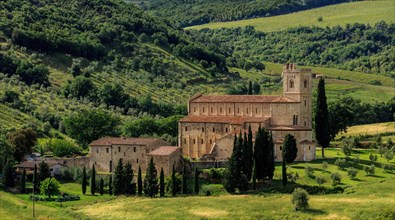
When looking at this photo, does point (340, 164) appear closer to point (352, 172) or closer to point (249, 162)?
point (352, 172)

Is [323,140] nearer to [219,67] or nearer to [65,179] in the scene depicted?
[65,179]

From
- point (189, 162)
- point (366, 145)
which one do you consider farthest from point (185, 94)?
point (189, 162)

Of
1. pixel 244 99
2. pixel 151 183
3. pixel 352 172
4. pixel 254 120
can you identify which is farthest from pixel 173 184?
pixel 244 99

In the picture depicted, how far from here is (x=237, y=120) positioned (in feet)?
336

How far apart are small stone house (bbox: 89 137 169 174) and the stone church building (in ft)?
26.8

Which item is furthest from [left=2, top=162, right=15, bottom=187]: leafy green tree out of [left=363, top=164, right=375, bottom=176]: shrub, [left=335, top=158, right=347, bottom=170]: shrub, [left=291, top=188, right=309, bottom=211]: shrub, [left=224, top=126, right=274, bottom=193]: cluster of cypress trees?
[left=363, top=164, right=375, bottom=176]: shrub

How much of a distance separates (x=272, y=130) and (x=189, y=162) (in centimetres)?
1238

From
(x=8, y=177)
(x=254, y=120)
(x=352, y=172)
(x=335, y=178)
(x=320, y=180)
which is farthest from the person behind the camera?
(x=254, y=120)

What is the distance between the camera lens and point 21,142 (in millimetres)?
101125

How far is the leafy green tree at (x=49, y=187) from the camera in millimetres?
85250

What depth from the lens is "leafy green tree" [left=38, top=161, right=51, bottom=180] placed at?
90.8m

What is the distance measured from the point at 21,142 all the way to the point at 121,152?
14844 millimetres

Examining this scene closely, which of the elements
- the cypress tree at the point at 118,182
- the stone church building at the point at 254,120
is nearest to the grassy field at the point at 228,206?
the cypress tree at the point at 118,182

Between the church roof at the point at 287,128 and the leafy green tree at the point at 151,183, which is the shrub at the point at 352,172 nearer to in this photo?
the church roof at the point at 287,128
